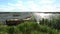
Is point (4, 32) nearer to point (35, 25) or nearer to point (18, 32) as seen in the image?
point (18, 32)

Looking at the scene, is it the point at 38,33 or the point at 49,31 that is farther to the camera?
the point at 49,31

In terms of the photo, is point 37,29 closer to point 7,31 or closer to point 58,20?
point 7,31

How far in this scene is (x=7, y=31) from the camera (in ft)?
8.53

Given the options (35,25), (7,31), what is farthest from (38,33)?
(7,31)

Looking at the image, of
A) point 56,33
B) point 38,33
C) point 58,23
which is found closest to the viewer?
point 38,33

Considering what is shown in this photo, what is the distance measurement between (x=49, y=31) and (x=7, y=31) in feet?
2.18

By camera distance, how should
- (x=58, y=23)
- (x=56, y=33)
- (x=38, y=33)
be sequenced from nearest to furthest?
(x=38, y=33)
(x=56, y=33)
(x=58, y=23)

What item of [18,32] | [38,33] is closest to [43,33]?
[38,33]

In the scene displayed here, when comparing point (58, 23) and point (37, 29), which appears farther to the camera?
point (58, 23)

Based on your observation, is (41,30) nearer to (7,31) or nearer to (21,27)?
(21,27)

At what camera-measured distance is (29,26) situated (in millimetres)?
2717

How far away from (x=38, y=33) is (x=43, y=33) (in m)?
0.13

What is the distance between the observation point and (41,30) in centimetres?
272

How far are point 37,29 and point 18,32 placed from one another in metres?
0.34
